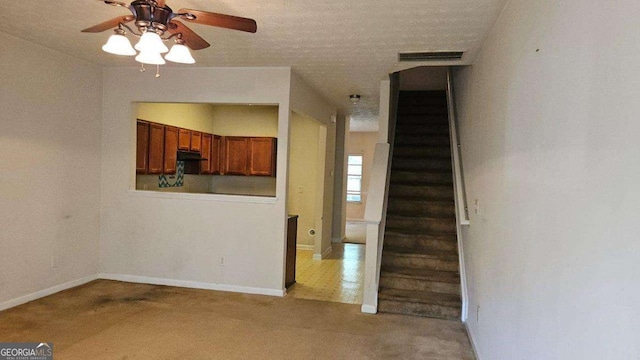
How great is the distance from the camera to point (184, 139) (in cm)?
606

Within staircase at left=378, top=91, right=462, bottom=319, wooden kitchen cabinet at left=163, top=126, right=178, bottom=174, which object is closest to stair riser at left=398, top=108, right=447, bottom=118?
staircase at left=378, top=91, right=462, bottom=319

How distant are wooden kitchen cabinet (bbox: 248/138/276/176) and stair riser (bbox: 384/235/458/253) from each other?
107 inches

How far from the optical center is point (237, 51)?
13.1ft

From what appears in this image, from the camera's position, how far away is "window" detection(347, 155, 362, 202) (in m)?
12.0

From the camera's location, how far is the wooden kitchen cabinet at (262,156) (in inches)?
267

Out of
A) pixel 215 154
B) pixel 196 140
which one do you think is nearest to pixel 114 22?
pixel 196 140

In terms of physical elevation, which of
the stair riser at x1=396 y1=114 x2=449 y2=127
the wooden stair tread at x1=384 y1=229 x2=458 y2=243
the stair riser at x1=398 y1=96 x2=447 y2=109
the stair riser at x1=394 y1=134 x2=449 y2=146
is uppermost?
the stair riser at x1=398 y1=96 x2=447 y2=109

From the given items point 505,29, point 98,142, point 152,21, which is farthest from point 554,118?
point 98,142

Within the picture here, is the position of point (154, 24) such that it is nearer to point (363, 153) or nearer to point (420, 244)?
point (420, 244)

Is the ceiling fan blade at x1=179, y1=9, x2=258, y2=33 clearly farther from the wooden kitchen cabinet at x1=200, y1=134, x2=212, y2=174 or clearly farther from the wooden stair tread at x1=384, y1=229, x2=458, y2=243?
the wooden kitchen cabinet at x1=200, y1=134, x2=212, y2=174

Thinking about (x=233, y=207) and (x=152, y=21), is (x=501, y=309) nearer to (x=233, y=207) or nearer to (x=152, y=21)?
(x=152, y=21)

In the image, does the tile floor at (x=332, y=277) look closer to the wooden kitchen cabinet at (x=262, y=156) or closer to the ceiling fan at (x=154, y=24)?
the wooden kitchen cabinet at (x=262, y=156)

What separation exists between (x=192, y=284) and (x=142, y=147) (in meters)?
1.86

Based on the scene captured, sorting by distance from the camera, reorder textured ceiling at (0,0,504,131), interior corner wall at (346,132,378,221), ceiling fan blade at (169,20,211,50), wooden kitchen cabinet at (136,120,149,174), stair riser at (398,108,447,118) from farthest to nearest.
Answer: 1. interior corner wall at (346,132,378,221)
2. stair riser at (398,108,447,118)
3. wooden kitchen cabinet at (136,120,149,174)
4. textured ceiling at (0,0,504,131)
5. ceiling fan blade at (169,20,211,50)
